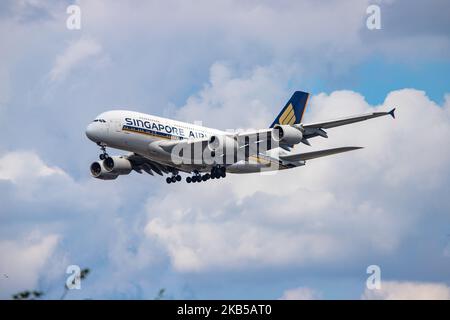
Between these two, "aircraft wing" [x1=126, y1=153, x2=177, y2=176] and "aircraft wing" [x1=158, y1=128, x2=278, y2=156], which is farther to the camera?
"aircraft wing" [x1=126, y1=153, x2=177, y2=176]

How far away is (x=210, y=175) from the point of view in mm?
82312

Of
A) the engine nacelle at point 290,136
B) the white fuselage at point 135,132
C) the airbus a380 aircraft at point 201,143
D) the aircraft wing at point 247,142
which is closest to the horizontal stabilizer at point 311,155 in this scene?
the airbus a380 aircraft at point 201,143

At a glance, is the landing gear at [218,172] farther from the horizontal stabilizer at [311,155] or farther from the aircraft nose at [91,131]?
the aircraft nose at [91,131]

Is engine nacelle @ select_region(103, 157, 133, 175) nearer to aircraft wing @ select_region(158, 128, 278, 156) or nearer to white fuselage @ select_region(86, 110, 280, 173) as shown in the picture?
white fuselage @ select_region(86, 110, 280, 173)

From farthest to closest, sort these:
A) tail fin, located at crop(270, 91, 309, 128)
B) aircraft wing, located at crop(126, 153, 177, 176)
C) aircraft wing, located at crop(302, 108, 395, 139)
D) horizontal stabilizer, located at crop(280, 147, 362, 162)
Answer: tail fin, located at crop(270, 91, 309, 128), aircraft wing, located at crop(126, 153, 177, 176), horizontal stabilizer, located at crop(280, 147, 362, 162), aircraft wing, located at crop(302, 108, 395, 139)

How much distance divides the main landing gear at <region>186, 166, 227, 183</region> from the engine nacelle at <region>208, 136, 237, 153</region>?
9.19ft

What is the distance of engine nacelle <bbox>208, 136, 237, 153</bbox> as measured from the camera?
3100 inches

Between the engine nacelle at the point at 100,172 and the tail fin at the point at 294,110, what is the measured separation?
1687cm

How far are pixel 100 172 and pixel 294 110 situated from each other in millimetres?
20774

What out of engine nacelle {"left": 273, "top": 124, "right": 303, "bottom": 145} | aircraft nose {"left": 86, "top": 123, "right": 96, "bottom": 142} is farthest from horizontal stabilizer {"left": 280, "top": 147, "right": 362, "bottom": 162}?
aircraft nose {"left": 86, "top": 123, "right": 96, "bottom": 142}

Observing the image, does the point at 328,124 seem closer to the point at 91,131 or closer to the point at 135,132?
the point at 135,132
